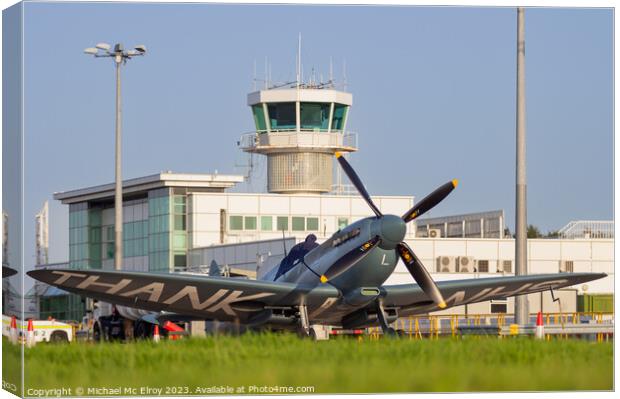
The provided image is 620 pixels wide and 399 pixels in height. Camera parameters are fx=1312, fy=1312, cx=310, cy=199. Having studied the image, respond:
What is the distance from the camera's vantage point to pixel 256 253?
65375 millimetres

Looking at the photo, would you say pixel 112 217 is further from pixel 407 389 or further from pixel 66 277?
pixel 407 389

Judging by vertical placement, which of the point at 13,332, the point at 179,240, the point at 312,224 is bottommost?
the point at 179,240

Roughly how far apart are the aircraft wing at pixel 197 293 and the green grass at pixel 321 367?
671 cm

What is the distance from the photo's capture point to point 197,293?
29.6m

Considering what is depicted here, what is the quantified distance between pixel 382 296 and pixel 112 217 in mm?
48296

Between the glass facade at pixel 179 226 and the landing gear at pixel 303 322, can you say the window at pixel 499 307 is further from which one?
the landing gear at pixel 303 322

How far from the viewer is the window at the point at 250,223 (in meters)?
75.2

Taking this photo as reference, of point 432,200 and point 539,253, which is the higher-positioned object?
point 432,200

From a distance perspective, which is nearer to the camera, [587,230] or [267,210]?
[587,230]

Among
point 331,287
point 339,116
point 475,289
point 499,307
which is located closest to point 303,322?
point 331,287

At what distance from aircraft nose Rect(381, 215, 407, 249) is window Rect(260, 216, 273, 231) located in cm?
4705

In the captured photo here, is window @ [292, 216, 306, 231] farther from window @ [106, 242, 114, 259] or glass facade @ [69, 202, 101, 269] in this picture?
glass facade @ [69, 202, 101, 269]

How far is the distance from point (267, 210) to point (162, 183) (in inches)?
246

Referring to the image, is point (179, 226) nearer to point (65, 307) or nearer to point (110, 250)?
point (110, 250)
